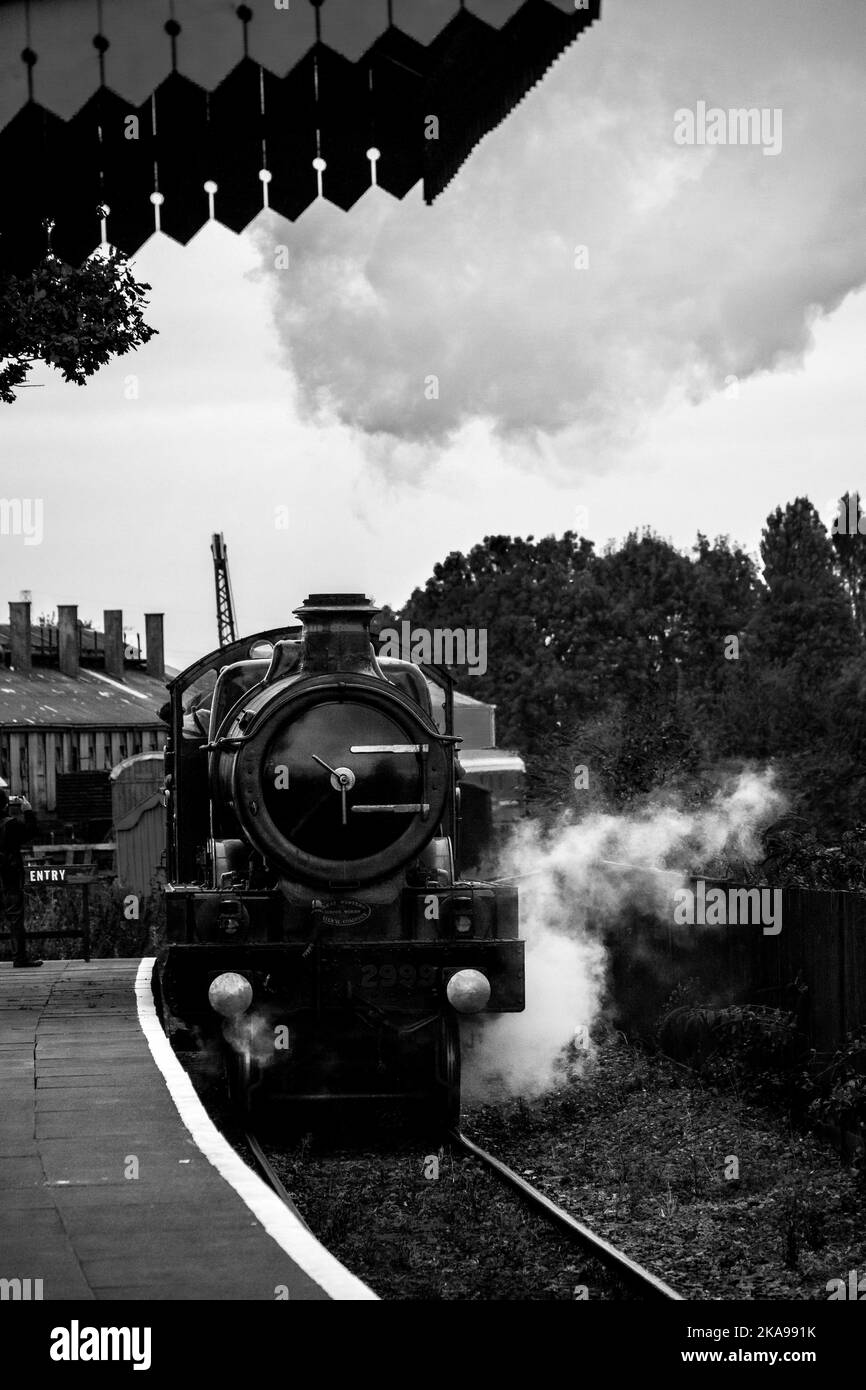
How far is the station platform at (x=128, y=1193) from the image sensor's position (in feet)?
18.6

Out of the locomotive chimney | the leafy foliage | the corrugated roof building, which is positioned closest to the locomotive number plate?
the locomotive chimney

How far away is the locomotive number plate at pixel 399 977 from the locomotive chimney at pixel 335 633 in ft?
5.90

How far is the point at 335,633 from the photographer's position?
34.6ft

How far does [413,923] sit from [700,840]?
7072 mm

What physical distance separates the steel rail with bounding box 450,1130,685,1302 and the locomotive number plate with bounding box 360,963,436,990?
104cm

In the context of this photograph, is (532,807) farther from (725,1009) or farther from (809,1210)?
(809,1210)

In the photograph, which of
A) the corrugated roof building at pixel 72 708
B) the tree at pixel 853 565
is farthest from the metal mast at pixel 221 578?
the tree at pixel 853 565

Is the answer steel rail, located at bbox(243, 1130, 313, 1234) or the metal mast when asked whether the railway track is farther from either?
the metal mast

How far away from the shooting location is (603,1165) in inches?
405

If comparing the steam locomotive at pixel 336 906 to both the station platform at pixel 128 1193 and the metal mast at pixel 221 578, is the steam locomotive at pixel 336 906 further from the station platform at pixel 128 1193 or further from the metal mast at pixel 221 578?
the metal mast at pixel 221 578

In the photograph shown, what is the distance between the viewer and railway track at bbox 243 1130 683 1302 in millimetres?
7395

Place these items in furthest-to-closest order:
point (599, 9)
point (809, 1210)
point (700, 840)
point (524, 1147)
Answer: point (700, 840) → point (524, 1147) → point (809, 1210) → point (599, 9)

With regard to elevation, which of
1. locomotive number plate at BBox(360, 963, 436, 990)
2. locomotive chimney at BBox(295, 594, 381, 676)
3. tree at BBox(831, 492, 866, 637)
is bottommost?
locomotive number plate at BBox(360, 963, 436, 990)
